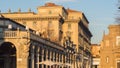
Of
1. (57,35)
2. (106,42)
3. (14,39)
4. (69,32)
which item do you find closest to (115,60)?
(106,42)

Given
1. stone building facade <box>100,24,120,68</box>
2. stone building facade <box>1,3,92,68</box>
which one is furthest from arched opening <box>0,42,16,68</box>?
stone building facade <box>100,24,120,68</box>

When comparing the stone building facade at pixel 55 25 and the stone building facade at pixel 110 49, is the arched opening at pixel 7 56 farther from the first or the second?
the stone building facade at pixel 110 49

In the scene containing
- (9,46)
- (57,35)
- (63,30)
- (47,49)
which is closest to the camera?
(9,46)

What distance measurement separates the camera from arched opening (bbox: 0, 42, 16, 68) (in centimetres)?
7488

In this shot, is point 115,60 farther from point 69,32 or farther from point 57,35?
point 69,32

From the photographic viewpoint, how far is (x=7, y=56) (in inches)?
2953

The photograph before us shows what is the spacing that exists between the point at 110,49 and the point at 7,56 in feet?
156

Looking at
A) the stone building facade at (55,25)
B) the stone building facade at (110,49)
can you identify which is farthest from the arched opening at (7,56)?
the stone building facade at (110,49)

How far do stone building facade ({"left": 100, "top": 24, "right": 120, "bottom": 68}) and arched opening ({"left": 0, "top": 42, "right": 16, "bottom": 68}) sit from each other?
45330 millimetres

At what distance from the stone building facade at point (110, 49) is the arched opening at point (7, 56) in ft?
149

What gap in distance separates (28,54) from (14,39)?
9.31 feet

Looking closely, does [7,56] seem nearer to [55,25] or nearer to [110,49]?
[110,49]

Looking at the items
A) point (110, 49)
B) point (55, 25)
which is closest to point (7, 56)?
point (110, 49)

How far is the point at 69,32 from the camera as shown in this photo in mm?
156500
